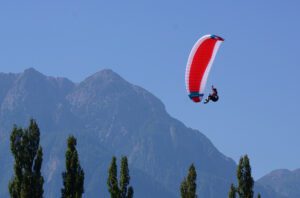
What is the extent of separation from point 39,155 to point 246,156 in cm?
3472

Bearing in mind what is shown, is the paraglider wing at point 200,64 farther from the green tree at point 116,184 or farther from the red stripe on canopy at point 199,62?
the green tree at point 116,184

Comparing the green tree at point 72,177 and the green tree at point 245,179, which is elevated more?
the green tree at point 245,179

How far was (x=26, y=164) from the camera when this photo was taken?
8369cm

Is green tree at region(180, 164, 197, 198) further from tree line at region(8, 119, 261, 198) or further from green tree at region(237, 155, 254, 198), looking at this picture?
tree line at region(8, 119, 261, 198)

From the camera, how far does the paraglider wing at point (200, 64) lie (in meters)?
60.3

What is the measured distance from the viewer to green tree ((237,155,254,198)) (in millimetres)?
102875

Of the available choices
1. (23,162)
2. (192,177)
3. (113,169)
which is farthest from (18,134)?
(192,177)

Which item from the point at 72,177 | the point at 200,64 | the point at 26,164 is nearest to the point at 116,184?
A: the point at 72,177

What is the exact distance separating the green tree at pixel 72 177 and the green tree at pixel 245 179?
1042 inches

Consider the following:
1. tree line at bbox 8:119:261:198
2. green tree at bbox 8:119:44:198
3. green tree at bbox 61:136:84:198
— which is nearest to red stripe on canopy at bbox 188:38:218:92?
tree line at bbox 8:119:261:198

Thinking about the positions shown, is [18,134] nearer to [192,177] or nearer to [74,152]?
[74,152]

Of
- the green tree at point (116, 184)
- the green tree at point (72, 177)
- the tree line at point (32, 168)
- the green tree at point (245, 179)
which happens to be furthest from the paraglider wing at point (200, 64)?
the green tree at point (245, 179)

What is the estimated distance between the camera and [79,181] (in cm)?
8412

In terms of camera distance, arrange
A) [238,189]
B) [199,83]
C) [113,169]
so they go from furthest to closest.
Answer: [238,189] → [113,169] → [199,83]
